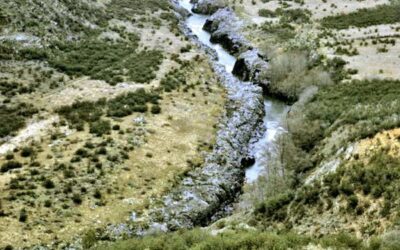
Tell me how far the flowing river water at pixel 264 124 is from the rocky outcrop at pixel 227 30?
88 centimetres

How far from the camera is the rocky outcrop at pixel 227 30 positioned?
66.4 metres

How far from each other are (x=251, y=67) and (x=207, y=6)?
3136cm

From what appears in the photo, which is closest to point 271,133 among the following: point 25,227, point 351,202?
point 351,202

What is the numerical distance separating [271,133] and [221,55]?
2217 cm

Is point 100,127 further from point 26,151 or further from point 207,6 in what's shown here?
point 207,6

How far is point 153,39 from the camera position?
6638cm

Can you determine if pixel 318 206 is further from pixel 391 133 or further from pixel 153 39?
pixel 153 39

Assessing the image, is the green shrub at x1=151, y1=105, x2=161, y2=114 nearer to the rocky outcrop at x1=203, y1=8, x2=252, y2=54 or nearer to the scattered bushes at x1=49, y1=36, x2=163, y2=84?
the scattered bushes at x1=49, y1=36, x2=163, y2=84

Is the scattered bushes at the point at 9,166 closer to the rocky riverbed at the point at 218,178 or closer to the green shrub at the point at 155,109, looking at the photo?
the rocky riverbed at the point at 218,178

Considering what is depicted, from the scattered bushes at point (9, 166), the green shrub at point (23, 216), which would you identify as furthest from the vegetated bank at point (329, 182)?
the scattered bushes at point (9, 166)

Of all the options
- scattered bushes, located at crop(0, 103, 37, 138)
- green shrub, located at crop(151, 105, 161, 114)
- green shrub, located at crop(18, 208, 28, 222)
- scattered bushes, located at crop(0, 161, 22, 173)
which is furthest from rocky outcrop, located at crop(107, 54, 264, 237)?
scattered bushes, located at crop(0, 103, 37, 138)

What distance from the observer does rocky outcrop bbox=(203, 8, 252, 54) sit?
6644 cm

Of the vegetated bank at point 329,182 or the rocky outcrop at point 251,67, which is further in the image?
the rocky outcrop at point 251,67

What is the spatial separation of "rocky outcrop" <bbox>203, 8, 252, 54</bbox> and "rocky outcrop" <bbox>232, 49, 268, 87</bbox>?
3.48m
